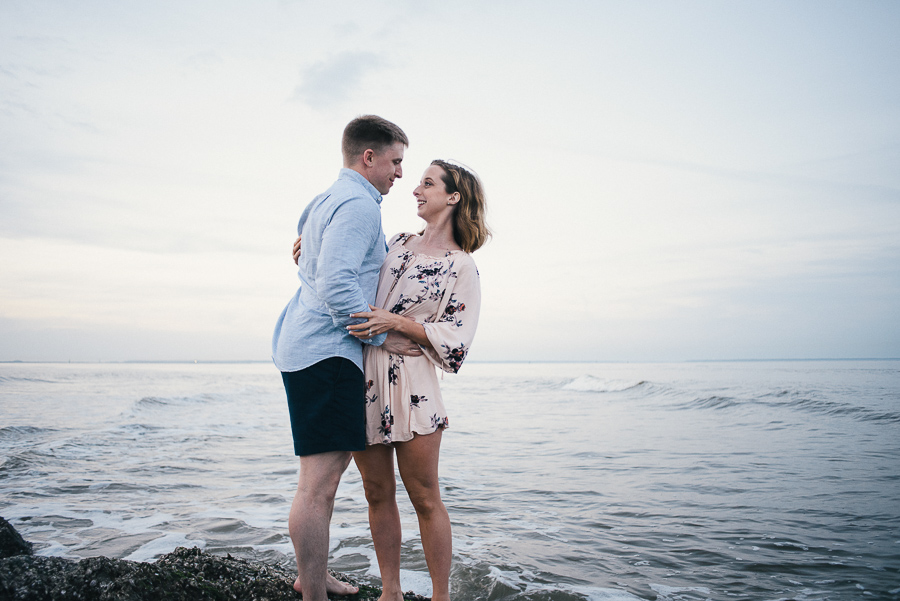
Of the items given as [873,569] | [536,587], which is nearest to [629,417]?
[873,569]

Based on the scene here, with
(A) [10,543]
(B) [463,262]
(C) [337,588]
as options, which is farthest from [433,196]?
(A) [10,543]

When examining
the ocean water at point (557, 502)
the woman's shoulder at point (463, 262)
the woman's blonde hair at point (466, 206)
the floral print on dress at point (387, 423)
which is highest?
the woman's blonde hair at point (466, 206)

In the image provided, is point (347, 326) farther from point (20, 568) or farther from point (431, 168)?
point (20, 568)

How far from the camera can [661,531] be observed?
4.91m

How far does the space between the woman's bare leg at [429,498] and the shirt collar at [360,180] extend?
1.16m

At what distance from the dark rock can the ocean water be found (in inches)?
22.8

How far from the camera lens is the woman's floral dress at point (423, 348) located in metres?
2.60

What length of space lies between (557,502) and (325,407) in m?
4.36

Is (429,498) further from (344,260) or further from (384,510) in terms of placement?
(344,260)

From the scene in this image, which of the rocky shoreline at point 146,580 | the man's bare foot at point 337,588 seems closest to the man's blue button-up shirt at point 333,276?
the rocky shoreline at point 146,580

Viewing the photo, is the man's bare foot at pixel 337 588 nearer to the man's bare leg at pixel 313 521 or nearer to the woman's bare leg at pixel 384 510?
the woman's bare leg at pixel 384 510

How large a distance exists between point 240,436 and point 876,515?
9962mm

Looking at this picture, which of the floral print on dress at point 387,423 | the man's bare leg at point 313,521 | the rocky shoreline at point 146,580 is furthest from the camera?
the floral print on dress at point 387,423

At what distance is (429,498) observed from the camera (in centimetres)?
266
